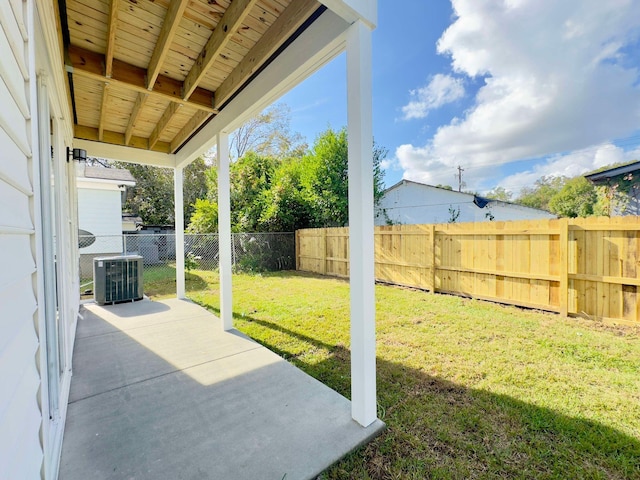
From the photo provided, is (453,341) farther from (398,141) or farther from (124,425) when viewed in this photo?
(398,141)

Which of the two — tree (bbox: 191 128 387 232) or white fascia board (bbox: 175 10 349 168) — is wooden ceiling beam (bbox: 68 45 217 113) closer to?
white fascia board (bbox: 175 10 349 168)

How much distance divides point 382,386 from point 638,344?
10.8ft

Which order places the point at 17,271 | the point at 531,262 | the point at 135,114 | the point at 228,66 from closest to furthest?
the point at 17,271 < the point at 228,66 < the point at 135,114 < the point at 531,262

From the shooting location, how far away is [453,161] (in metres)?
23.6

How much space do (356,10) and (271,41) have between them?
865 millimetres

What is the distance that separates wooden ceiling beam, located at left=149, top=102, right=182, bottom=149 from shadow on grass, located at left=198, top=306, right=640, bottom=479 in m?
3.87

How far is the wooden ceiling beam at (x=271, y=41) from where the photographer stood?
2.08 metres

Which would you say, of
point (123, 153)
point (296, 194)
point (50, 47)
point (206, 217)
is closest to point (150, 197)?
point (206, 217)

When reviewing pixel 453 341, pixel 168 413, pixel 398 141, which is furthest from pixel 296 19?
pixel 398 141

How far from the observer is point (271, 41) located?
2.37 metres

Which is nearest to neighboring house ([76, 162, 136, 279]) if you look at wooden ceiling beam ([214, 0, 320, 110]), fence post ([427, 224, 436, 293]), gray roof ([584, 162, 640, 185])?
wooden ceiling beam ([214, 0, 320, 110])

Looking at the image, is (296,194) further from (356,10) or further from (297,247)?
→ (356,10)

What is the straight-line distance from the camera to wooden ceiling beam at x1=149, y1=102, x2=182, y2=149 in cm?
371

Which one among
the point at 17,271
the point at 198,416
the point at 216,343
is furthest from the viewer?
the point at 216,343
